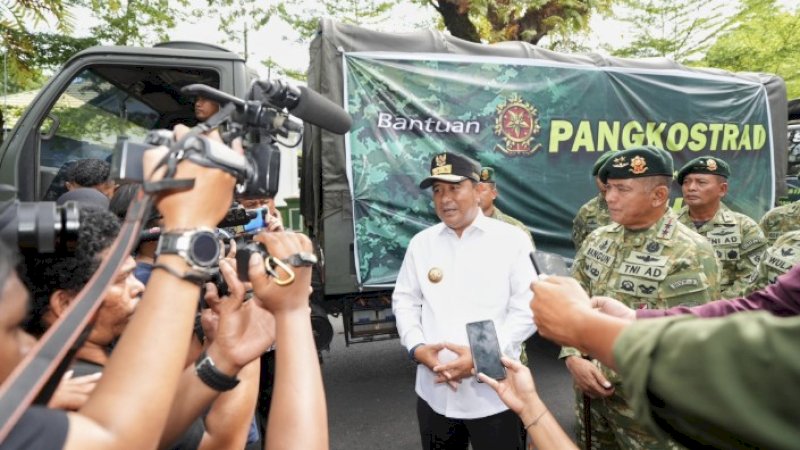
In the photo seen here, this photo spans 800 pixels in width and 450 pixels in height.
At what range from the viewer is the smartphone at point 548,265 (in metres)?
1.29

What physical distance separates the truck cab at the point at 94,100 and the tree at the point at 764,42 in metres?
9.41

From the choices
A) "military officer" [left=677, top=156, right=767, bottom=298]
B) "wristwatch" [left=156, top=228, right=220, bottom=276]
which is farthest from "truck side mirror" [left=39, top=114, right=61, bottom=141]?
"military officer" [left=677, top=156, right=767, bottom=298]

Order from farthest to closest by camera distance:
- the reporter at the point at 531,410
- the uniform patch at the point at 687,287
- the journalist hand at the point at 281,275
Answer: the uniform patch at the point at 687,287 < the reporter at the point at 531,410 < the journalist hand at the point at 281,275

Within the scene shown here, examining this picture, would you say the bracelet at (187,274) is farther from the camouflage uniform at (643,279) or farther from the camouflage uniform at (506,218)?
the camouflage uniform at (506,218)

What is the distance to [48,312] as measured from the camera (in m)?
1.29

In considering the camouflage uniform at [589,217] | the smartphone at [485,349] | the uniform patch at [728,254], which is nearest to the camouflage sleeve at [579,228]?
the camouflage uniform at [589,217]

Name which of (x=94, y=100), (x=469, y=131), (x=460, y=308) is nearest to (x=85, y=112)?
(x=94, y=100)

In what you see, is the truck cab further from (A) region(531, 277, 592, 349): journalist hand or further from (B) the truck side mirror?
(A) region(531, 277, 592, 349): journalist hand

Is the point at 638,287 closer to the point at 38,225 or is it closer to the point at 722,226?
the point at 722,226

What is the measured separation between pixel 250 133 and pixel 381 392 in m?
3.67

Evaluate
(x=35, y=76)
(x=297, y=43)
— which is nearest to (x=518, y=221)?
(x=35, y=76)

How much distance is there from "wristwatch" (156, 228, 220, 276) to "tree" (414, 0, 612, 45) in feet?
27.5

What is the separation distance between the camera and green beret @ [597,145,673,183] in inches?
97.9

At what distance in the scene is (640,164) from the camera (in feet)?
8.25
